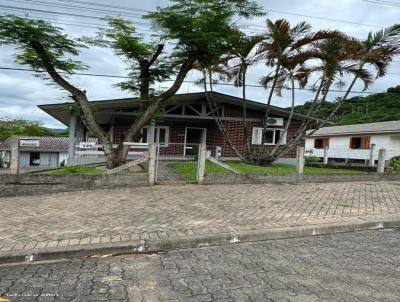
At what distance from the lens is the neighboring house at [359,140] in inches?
919

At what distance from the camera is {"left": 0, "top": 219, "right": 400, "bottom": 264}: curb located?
4727 millimetres

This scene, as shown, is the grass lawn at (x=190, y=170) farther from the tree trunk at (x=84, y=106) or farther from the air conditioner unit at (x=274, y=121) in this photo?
the air conditioner unit at (x=274, y=121)

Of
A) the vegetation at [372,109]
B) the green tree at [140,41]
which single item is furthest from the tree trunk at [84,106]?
the vegetation at [372,109]

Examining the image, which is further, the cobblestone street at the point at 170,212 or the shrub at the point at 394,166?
the shrub at the point at 394,166

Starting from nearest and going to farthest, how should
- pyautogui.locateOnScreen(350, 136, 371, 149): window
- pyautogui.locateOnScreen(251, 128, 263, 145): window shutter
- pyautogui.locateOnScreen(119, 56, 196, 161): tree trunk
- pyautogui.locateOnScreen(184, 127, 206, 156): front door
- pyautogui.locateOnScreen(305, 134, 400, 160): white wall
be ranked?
pyautogui.locateOnScreen(119, 56, 196, 161): tree trunk
pyautogui.locateOnScreen(251, 128, 263, 145): window shutter
pyautogui.locateOnScreen(305, 134, 400, 160): white wall
pyautogui.locateOnScreen(184, 127, 206, 156): front door
pyautogui.locateOnScreen(350, 136, 371, 149): window

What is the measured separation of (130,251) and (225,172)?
22.5ft

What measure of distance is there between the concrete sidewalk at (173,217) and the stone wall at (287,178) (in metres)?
0.71

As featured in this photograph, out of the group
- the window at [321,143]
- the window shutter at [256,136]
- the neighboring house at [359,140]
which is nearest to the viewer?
the window shutter at [256,136]

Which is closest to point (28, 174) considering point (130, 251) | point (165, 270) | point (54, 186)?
A: point (54, 186)

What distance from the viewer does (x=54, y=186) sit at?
31.6 feet

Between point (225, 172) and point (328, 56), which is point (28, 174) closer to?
point (225, 172)

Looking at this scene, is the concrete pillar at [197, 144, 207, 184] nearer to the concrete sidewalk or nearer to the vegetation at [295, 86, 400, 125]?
the concrete sidewalk

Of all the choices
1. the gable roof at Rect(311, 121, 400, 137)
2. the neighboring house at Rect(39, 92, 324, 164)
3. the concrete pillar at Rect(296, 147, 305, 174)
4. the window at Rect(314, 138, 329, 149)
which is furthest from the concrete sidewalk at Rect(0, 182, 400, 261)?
the window at Rect(314, 138, 329, 149)

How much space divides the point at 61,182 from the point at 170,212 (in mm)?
3890
